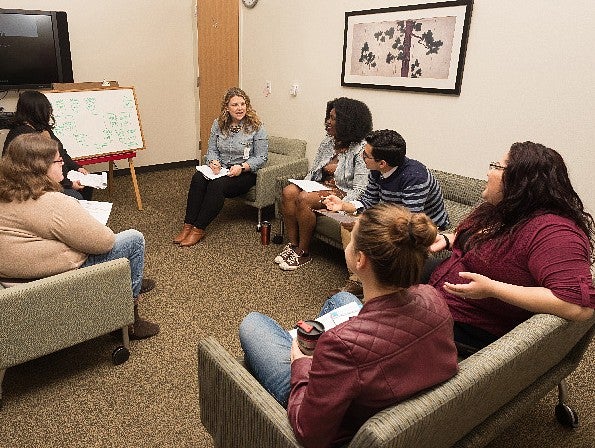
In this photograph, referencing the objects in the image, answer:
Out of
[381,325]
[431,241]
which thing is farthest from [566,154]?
[381,325]

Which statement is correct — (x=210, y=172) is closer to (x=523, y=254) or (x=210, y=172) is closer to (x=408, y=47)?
(x=408, y=47)

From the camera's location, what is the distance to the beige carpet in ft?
5.66

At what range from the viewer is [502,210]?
148cm

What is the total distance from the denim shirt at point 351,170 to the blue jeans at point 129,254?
1391 mm

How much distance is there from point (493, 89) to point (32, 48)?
12.9 feet

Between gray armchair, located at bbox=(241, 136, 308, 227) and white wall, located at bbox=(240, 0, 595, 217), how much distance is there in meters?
0.24

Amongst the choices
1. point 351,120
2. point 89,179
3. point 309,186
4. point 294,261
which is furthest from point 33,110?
point 351,120

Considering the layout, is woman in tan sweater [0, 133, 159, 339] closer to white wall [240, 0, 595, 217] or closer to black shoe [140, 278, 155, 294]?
black shoe [140, 278, 155, 294]

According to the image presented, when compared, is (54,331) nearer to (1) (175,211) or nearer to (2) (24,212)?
(2) (24,212)

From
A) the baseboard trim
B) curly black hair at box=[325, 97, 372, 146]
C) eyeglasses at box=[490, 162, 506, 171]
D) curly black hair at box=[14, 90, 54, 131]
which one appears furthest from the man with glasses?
the baseboard trim

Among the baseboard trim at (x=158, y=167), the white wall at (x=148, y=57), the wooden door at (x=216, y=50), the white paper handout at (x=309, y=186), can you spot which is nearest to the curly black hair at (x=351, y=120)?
the white paper handout at (x=309, y=186)

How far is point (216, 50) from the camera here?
16.1ft

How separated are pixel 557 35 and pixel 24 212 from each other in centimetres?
281

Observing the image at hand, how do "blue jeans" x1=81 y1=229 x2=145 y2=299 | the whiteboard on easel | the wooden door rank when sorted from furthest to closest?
1. the wooden door
2. the whiteboard on easel
3. "blue jeans" x1=81 y1=229 x2=145 y2=299
